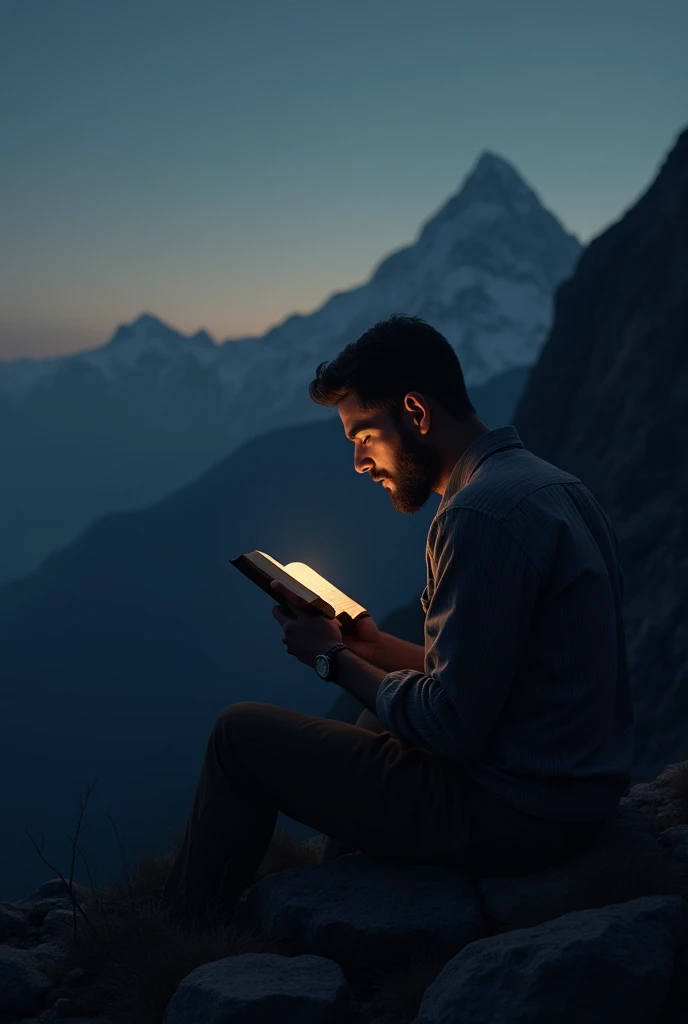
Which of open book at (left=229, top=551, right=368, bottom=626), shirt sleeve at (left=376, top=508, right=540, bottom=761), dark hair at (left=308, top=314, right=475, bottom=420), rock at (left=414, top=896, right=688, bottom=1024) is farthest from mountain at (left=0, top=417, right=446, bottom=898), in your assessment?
rock at (left=414, top=896, right=688, bottom=1024)

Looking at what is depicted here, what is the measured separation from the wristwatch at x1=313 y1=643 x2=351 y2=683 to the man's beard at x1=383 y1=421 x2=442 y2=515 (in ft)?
1.85

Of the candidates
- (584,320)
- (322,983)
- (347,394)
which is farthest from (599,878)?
(584,320)

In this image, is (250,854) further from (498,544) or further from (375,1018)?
(498,544)

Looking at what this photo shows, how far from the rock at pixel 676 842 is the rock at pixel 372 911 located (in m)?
0.96

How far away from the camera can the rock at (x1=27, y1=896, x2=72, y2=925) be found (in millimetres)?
4605

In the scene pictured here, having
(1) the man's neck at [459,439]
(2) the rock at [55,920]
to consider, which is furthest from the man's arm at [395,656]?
(2) the rock at [55,920]

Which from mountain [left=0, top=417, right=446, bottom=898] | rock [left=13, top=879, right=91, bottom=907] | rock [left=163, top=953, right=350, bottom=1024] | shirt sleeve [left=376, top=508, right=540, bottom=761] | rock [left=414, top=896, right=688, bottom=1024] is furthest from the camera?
mountain [left=0, top=417, right=446, bottom=898]

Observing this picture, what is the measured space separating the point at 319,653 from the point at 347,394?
98 cm

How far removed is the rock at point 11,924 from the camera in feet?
14.4

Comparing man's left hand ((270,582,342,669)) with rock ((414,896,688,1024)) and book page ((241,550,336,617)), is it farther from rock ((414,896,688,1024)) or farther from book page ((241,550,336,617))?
rock ((414,896,688,1024))

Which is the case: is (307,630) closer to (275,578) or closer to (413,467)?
(275,578)

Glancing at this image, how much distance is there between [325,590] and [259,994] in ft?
4.95

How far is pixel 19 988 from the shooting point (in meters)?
3.29

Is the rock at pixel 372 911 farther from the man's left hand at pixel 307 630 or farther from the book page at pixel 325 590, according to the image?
the book page at pixel 325 590
